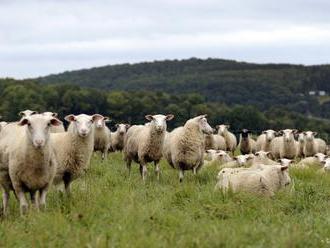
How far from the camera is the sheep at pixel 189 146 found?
14.2m

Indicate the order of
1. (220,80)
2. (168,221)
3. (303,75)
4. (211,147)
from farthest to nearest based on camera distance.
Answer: (303,75) < (220,80) < (211,147) < (168,221)

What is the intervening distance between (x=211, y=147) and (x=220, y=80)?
127m

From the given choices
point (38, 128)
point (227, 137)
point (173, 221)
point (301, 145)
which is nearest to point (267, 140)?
point (301, 145)

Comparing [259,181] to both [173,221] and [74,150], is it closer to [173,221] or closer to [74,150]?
[74,150]

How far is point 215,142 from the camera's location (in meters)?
25.3

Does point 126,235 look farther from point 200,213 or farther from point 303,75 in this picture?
point 303,75

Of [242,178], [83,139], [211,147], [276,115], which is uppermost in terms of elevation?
[83,139]

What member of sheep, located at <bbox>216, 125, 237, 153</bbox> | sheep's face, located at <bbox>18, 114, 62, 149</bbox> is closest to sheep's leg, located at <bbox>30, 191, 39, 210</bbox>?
sheep's face, located at <bbox>18, 114, 62, 149</bbox>

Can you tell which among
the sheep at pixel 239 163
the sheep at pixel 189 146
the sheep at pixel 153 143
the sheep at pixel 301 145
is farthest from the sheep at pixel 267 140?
the sheep at pixel 153 143

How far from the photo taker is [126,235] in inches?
257

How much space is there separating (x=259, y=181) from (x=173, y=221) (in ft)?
11.8

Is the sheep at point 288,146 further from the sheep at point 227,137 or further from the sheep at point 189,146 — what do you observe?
the sheep at point 189,146

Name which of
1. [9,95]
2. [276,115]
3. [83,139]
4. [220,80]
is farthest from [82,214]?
[220,80]

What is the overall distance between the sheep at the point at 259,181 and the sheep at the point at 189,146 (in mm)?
2604
